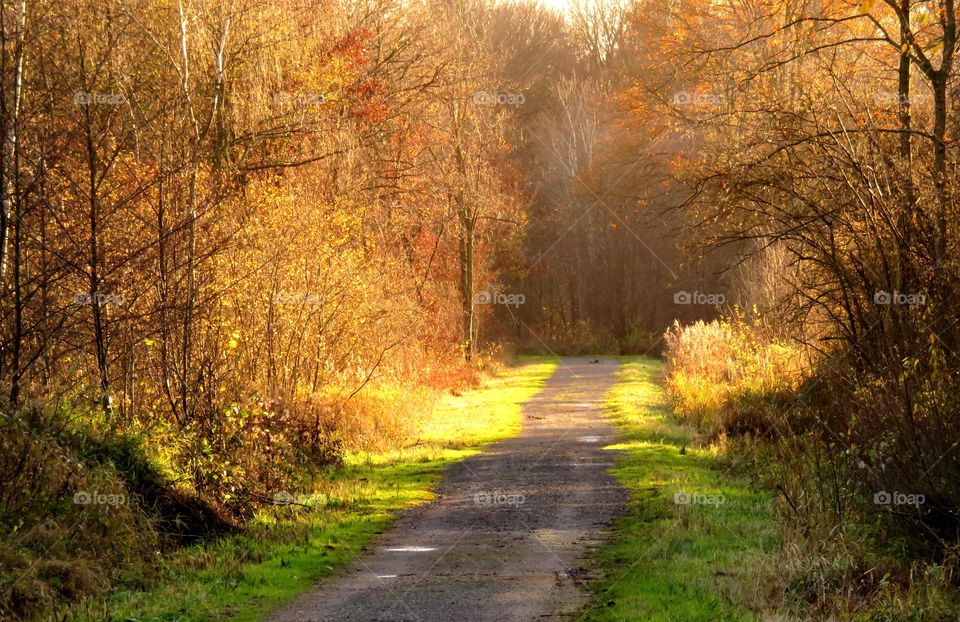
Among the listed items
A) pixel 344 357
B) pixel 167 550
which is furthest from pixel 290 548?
pixel 344 357

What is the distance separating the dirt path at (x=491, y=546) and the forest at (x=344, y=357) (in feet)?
0.33

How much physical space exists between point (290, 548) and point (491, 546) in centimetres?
224

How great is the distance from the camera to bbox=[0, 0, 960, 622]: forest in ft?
32.6

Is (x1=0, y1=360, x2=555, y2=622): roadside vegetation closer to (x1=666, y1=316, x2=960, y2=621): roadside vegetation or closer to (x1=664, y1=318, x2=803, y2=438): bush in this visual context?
(x1=666, y1=316, x2=960, y2=621): roadside vegetation

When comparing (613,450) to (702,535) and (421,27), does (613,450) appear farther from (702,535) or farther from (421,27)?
(421,27)

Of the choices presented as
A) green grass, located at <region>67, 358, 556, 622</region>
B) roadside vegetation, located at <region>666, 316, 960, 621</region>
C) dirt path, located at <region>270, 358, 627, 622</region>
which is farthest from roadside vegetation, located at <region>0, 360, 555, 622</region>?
roadside vegetation, located at <region>666, 316, 960, 621</region>

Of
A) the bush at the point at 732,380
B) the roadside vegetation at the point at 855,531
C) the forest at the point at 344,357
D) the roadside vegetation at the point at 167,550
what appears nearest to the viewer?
the roadside vegetation at the point at 855,531

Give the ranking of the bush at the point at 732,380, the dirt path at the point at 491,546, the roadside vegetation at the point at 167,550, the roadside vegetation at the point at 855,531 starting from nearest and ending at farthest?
the roadside vegetation at the point at 855,531 → the dirt path at the point at 491,546 → the roadside vegetation at the point at 167,550 → the bush at the point at 732,380

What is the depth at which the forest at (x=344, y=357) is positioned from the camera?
9930 mm

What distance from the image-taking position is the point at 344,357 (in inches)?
819

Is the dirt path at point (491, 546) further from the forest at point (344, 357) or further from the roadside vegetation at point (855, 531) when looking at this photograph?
the roadside vegetation at point (855, 531)

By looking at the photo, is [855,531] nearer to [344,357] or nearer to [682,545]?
[682,545]

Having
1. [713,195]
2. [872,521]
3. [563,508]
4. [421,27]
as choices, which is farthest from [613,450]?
[421,27]

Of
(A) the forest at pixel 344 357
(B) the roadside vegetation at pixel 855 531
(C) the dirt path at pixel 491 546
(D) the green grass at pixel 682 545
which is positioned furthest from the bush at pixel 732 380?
(B) the roadside vegetation at pixel 855 531
